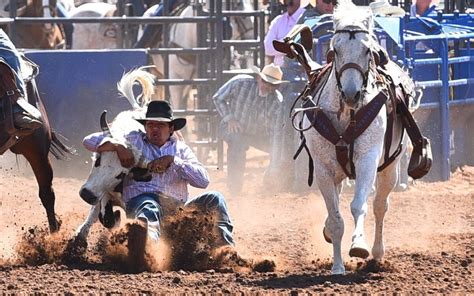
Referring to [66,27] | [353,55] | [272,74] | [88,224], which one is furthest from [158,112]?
[66,27]

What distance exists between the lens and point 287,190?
12117mm

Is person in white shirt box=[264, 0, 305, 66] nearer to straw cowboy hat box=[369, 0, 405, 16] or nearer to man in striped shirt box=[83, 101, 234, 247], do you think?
straw cowboy hat box=[369, 0, 405, 16]

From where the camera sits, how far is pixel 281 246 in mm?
9008

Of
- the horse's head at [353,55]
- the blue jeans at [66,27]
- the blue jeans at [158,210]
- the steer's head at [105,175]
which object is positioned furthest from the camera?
the blue jeans at [66,27]

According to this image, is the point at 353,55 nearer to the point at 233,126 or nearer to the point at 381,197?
the point at 381,197

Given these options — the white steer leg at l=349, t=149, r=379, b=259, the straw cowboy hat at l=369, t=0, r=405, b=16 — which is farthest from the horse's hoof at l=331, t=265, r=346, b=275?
the straw cowboy hat at l=369, t=0, r=405, b=16

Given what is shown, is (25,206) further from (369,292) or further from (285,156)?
(369,292)

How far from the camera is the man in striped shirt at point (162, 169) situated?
7.62 m

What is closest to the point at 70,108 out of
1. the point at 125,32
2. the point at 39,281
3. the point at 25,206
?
the point at 125,32

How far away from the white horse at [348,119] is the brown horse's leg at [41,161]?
2.10m

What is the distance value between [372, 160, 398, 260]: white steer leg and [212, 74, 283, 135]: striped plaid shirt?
3.93 m

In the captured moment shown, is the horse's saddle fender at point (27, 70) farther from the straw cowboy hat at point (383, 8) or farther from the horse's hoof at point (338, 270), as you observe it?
the straw cowboy hat at point (383, 8)

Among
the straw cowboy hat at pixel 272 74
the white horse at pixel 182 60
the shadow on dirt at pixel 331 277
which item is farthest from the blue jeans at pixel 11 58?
the white horse at pixel 182 60

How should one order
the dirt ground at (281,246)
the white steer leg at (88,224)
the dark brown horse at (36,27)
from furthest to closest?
the dark brown horse at (36,27) < the white steer leg at (88,224) < the dirt ground at (281,246)
